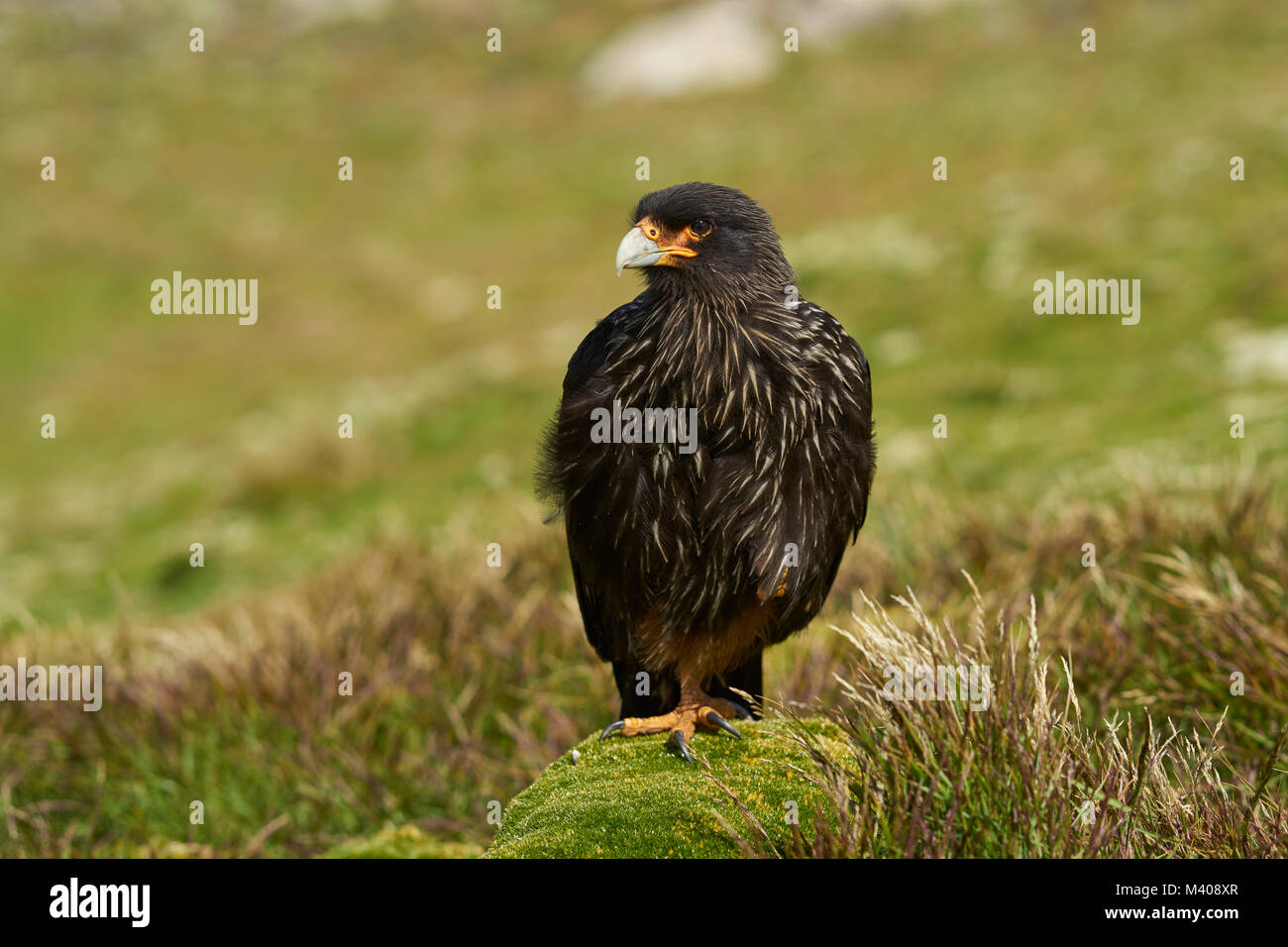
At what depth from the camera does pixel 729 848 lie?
3.36m

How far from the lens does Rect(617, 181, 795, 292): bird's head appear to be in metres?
4.03

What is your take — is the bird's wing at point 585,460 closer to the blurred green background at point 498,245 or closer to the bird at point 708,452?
the bird at point 708,452

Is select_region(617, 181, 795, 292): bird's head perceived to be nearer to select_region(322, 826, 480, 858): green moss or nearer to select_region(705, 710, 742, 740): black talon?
select_region(705, 710, 742, 740): black talon

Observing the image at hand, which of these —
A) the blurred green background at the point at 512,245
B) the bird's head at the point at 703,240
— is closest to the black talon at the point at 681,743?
the bird's head at the point at 703,240

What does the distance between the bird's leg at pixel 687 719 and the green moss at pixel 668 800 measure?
0.14ft

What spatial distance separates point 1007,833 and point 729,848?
2.61ft

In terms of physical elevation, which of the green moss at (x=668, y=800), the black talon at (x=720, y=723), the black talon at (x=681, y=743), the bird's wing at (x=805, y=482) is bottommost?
the green moss at (x=668, y=800)

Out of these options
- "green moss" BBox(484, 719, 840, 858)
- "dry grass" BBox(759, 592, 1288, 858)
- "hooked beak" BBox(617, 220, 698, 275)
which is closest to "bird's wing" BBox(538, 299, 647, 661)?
"hooked beak" BBox(617, 220, 698, 275)

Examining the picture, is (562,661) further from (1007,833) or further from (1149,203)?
(1149,203)

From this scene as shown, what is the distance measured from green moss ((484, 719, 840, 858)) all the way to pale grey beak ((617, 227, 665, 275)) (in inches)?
65.7

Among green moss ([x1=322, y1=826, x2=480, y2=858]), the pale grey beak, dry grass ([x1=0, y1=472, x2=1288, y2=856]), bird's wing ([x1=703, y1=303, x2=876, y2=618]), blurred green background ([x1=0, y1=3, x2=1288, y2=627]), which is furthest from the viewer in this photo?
blurred green background ([x1=0, y1=3, x2=1288, y2=627])

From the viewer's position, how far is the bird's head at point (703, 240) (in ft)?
13.2

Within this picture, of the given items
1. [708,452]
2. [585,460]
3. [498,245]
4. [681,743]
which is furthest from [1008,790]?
[498,245]
